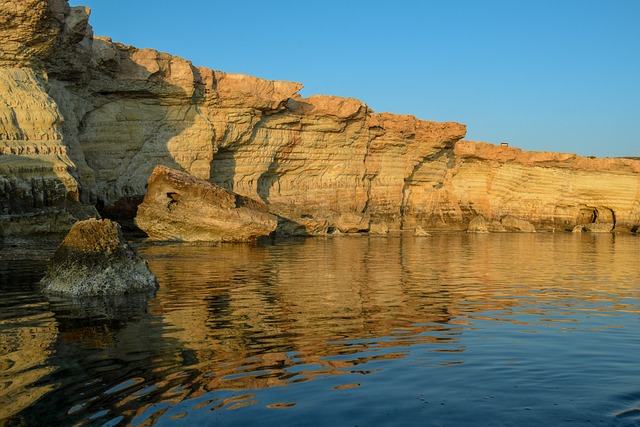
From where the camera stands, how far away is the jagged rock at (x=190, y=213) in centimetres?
2200

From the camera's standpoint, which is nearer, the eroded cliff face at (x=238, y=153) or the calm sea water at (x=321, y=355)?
the calm sea water at (x=321, y=355)

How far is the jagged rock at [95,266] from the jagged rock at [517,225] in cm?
3683

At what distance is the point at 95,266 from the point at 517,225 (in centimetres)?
3756

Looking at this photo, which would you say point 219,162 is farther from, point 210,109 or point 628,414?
point 628,414

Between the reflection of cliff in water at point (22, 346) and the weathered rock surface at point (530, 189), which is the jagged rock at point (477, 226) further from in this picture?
the reflection of cliff in water at point (22, 346)

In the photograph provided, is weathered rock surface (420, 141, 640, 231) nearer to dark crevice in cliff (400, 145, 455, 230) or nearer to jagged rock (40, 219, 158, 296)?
dark crevice in cliff (400, 145, 455, 230)

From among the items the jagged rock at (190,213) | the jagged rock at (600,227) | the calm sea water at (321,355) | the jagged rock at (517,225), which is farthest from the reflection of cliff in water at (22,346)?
the jagged rock at (600,227)

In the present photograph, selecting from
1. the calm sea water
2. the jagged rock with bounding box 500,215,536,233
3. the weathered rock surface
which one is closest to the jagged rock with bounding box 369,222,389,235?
the weathered rock surface

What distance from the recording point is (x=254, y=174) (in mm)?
32844

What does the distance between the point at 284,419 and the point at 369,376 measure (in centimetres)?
117

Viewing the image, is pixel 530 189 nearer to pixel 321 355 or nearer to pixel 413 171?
pixel 413 171

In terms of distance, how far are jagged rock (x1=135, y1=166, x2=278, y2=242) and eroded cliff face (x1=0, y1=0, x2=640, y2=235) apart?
227 cm

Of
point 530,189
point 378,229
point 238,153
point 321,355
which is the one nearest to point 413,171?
point 378,229

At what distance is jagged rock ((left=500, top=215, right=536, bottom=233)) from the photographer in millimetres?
42688
